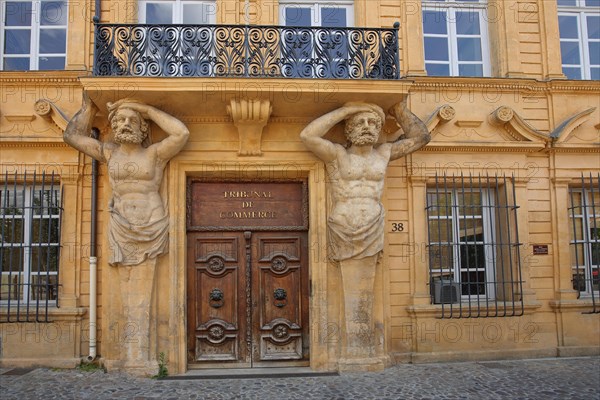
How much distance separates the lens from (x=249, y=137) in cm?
747

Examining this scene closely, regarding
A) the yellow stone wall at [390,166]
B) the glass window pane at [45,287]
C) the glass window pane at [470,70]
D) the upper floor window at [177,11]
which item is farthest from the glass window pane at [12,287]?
the glass window pane at [470,70]

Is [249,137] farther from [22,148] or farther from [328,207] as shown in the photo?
[22,148]

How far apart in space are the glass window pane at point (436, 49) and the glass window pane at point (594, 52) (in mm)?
2472

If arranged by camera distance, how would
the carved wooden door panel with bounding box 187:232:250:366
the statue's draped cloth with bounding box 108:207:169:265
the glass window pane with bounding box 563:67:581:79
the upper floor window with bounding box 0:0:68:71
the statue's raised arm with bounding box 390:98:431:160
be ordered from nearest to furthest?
the statue's draped cloth with bounding box 108:207:169:265 → the statue's raised arm with bounding box 390:98:431:160 → the carved wooden door panel with bounding box 187:232:250:366 → the upper floor window with bounding box 0:0:68:71 → the glass window pane with bounding box 563:67:581:79

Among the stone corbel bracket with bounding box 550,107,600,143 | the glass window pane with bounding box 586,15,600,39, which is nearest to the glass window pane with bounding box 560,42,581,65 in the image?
the glass window pane with bounding box 586,15,600,39

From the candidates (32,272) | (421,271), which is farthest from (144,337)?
(421,271)

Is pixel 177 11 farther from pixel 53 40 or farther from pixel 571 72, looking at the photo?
pixel 571 72

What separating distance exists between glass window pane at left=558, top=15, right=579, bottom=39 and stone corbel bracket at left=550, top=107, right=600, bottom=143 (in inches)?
56.8

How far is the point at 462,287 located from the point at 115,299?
196 inches

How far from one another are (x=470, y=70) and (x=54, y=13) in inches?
258

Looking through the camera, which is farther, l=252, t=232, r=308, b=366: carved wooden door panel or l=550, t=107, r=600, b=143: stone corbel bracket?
l=550, t=107, r=600, b=143: stone corbel bracket

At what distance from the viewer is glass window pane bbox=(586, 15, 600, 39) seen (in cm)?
891

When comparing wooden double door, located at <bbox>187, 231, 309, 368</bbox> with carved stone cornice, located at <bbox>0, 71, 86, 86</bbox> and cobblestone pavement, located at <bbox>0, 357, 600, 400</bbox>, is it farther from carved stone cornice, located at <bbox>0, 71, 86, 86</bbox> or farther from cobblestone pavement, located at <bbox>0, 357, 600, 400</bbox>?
carved stone cornice, located at <bbox>0, 71, 86, 86</bbox>

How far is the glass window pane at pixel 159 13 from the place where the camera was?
824 centimetres
